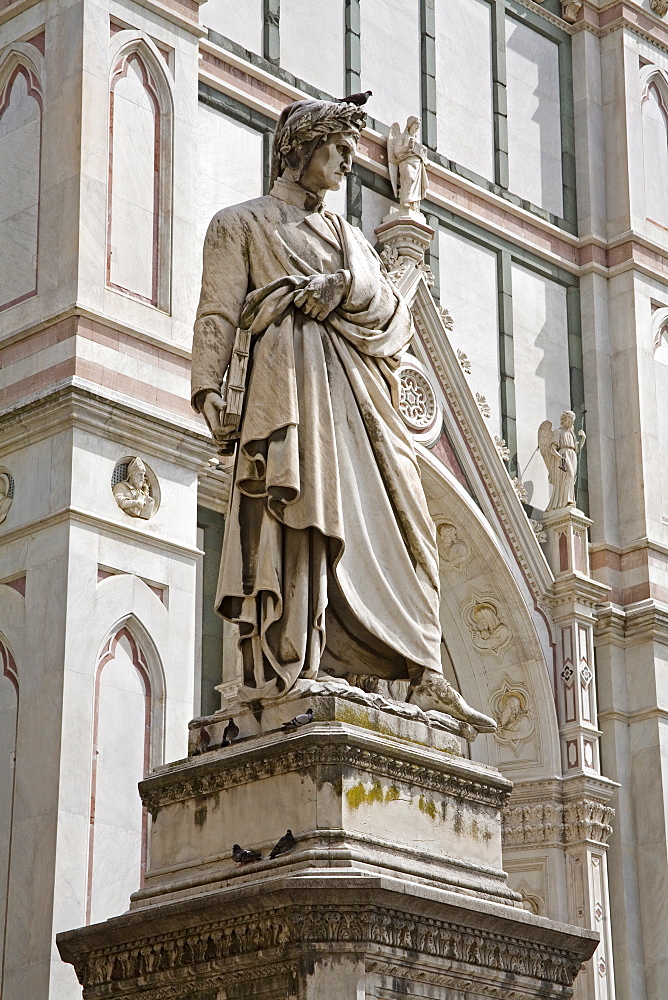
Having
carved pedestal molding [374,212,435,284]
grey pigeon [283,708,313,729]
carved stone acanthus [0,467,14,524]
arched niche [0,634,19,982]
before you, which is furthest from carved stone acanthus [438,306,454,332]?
grey pigeon [283,708,313,729]

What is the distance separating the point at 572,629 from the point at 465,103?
17.3ft

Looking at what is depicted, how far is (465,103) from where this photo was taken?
18.0 meters

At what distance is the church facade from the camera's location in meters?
11.8

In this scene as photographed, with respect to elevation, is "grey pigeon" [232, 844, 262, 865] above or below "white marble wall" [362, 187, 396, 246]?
below

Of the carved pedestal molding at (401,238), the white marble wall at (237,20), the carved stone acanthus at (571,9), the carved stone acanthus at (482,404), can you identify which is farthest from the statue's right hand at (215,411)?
the carved stone acanthus at (571,9)

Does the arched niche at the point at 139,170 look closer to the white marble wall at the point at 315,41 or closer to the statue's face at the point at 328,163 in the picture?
the white marble wall at the point at 315,41

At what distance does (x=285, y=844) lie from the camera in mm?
6609

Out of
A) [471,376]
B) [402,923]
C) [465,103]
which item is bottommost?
[402,923]

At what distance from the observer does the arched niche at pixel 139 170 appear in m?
13.0

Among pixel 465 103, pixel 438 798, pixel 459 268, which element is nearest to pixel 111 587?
pixel 438 798

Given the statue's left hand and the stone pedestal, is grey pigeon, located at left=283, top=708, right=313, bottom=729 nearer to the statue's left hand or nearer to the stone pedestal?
the stone pedestal

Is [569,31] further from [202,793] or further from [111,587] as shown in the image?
[202,793]

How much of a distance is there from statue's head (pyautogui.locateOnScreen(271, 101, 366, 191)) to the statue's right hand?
3.58 feet

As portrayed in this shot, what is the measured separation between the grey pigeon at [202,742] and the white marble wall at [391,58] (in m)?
10.5
